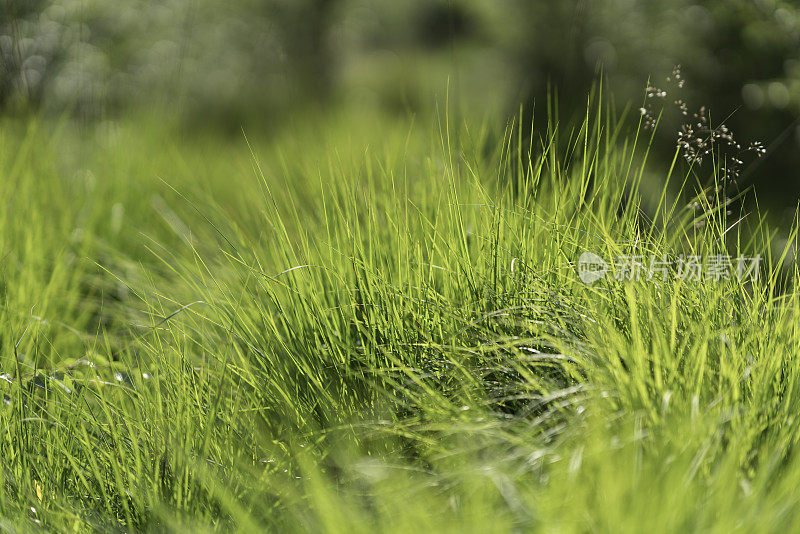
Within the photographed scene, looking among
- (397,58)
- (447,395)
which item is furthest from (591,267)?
(397,58)

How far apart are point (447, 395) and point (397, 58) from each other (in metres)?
4.04

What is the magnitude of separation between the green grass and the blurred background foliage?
1.51 feet

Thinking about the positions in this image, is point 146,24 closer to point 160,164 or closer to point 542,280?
point 160,164

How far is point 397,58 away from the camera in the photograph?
16.2 ft

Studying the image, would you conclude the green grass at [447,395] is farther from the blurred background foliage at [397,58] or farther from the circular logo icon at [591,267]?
the blurred background foliage at [397,58]

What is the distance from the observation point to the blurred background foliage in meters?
1.87

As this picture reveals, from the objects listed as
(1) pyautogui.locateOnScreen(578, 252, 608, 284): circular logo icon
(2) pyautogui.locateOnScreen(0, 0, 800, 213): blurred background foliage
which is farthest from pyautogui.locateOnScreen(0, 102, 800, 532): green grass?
(2) pyautogui.locateOnScreen(0, 0, 800, 213): blurred background foliage

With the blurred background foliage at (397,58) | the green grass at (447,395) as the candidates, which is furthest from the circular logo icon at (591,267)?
the blurred background foliage at (397,58)

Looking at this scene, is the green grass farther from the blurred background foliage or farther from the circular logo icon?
the blurred background foliage

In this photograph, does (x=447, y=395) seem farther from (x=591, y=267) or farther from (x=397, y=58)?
(x=397, y=58)

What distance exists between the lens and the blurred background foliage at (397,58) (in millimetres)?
1870

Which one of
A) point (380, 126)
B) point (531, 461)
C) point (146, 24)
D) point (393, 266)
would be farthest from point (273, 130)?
point (531, 461)

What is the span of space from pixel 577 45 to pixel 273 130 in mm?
1931

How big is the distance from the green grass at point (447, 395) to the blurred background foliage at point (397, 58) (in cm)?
46
